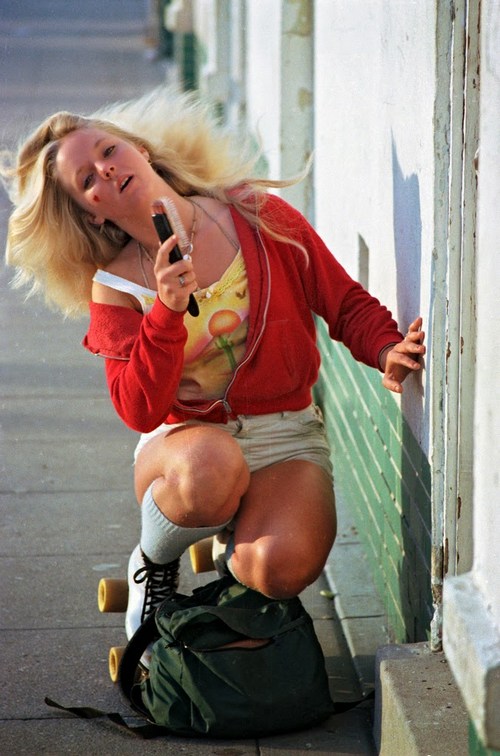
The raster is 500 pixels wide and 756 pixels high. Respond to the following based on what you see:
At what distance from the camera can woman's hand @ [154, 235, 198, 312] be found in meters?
2.92

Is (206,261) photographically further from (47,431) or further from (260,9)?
(260,9)

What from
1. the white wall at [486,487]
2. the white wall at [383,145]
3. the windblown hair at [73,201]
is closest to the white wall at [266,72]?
the white wall at [383,145]

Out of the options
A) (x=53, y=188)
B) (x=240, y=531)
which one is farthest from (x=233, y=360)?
(x=53, y=188)

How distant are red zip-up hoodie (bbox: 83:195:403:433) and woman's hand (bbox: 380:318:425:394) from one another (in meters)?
0.07

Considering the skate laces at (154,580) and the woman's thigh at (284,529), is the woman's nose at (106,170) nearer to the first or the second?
the woman's thigh at (284,529)

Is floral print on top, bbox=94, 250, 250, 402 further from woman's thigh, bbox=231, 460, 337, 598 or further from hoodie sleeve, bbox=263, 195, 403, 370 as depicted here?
woman's thigh, bbox=231, 460, 337, 598

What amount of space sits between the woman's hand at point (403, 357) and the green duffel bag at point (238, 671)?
605 millimetres

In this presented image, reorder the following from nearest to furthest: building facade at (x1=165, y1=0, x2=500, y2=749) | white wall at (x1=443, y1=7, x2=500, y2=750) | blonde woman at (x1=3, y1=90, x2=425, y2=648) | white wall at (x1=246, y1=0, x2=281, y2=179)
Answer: white wall at (x1=443, y1=7, x2=500, y2=750)
building facade at (x1=165, y1=0, x2=500, y2=749)
blonde woman at (x1=3, y1=90, x2=425, y2=648)
white wall at (x1=246, y1=0, x2=281, y2=179)

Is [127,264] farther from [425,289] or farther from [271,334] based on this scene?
[425,289]

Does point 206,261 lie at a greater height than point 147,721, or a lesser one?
greater

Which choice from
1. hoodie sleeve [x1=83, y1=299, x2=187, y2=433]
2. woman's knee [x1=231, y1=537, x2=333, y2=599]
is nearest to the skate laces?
woman's knee [x1=231, y1=537, x2=333, y2=599]

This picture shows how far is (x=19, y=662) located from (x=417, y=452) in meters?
1.26

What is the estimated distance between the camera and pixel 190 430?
10.6 ft

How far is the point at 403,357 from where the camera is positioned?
3051 millimetres
